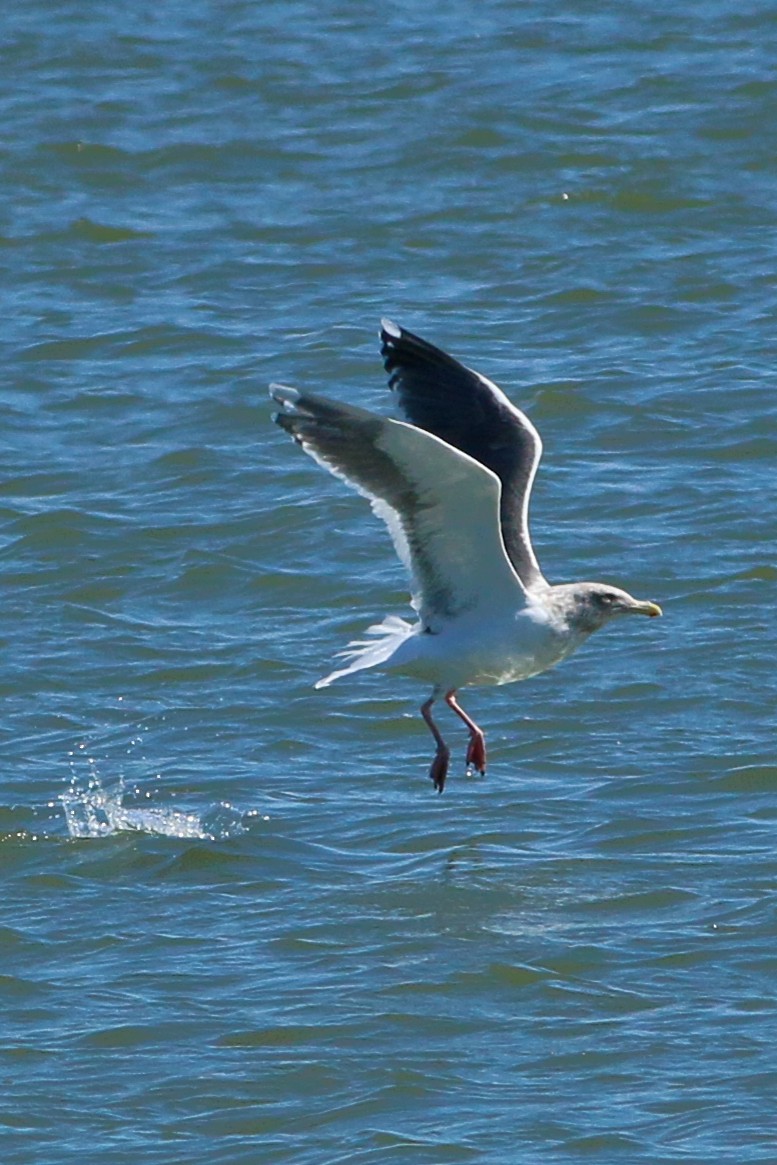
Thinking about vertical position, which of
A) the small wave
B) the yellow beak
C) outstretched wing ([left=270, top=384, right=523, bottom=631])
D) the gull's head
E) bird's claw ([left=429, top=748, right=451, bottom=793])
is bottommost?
the small wave

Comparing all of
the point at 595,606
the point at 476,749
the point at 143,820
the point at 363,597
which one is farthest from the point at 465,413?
the point at 363,597

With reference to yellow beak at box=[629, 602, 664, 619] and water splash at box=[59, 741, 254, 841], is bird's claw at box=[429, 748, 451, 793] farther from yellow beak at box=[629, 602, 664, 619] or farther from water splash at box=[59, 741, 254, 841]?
yellow beak at box=[629, 602, 664, 619]

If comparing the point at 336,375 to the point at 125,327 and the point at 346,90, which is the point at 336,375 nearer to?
the point at 125,327

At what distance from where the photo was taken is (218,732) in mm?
12055

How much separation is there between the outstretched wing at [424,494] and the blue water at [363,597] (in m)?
1.19

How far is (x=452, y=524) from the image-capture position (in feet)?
32.4

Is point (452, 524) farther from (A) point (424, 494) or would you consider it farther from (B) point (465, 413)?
(B) point (465, 413)

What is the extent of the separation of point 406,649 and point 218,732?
2.07m

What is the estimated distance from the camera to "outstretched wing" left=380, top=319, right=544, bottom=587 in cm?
1067

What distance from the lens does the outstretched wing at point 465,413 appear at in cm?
1067

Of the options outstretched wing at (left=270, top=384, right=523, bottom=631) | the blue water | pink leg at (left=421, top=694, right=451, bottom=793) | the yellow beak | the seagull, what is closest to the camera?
the blue water

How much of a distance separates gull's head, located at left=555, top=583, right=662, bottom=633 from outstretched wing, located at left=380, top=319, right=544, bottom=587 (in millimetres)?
186

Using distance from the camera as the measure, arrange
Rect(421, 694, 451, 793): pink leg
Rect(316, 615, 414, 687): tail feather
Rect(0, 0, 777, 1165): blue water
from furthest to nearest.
A: Rect(421, 694, 451, 793): pink leg → Rect(316, 615, 414, 687): tail feather → Rect(0, 0, 777, 1165): blue water

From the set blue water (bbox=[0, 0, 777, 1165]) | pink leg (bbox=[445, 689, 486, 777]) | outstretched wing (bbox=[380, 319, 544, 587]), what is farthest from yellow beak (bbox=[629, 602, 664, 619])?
pink leg (bbox=[445, 689, 486, 777])
